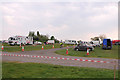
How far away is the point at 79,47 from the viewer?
26.8 meters

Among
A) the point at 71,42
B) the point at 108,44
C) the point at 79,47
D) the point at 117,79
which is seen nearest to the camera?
the point at 117,79

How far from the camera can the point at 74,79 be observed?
655 cm

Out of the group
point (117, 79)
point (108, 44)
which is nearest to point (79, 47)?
point (108, 44)

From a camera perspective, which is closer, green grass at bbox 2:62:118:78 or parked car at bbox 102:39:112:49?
green grass at bbox 2:62:118:78

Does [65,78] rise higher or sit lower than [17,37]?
lower

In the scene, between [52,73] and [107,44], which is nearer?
[52,73]

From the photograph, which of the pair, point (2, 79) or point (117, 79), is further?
point (117, 79)

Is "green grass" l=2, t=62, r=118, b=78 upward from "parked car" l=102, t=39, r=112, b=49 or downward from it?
downward

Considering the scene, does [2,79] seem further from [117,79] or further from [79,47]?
[79,47]

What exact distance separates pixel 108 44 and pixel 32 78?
30.6 meters

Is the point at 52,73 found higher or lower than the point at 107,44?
lower

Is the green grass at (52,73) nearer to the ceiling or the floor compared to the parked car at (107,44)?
nearer to the floor

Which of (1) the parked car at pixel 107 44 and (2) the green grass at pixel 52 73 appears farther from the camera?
(1) the parked car at pixel 107 44

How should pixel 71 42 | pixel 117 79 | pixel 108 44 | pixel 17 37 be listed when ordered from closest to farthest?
pixel 117 79
pixel 108 44
pixel 17 37
pixel 71 42
